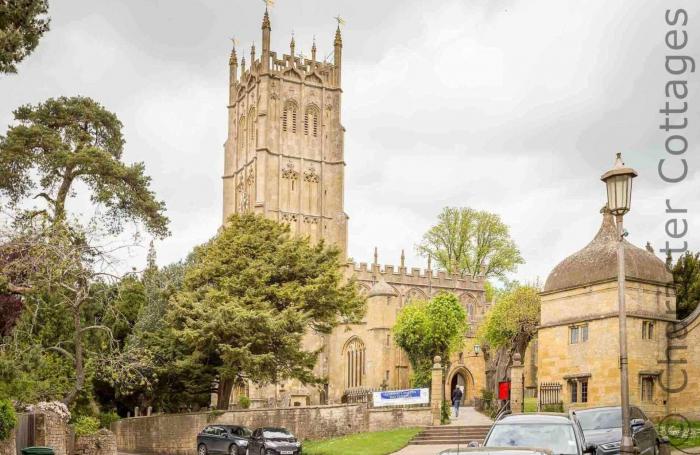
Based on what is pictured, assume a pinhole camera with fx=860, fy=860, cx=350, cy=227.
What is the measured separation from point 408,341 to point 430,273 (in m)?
29.7

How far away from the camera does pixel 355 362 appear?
5931cm

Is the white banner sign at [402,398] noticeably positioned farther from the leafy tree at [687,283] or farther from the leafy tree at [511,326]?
the leafy tree at [511,326]

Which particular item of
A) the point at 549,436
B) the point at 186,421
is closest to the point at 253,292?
the point at 186,421

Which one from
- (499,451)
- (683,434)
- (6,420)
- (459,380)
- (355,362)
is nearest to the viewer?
(499,451)

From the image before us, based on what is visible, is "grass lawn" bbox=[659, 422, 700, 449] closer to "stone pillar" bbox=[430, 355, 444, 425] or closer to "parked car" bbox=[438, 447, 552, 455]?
"stone pillar" bbox=[430, 355, 444, 425]

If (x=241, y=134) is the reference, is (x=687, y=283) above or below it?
below

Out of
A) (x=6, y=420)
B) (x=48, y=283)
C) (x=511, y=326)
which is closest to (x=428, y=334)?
(x=511, y=326)

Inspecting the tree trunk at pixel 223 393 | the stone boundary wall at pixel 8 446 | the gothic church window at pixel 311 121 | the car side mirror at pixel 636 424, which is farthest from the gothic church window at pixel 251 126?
the car side mirror at pixel 636 424

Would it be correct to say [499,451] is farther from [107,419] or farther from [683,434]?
[107,419]

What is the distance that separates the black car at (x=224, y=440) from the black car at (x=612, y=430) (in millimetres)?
13707

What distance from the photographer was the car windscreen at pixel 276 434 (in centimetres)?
2769

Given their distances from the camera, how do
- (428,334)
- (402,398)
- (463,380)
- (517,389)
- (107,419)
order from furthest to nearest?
(463,380)
(428,334)
(107,419)
(402,398)
(517,389)

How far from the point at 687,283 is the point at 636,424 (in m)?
18.9

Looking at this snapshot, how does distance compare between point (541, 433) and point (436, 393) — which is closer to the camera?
point (541, 433)
